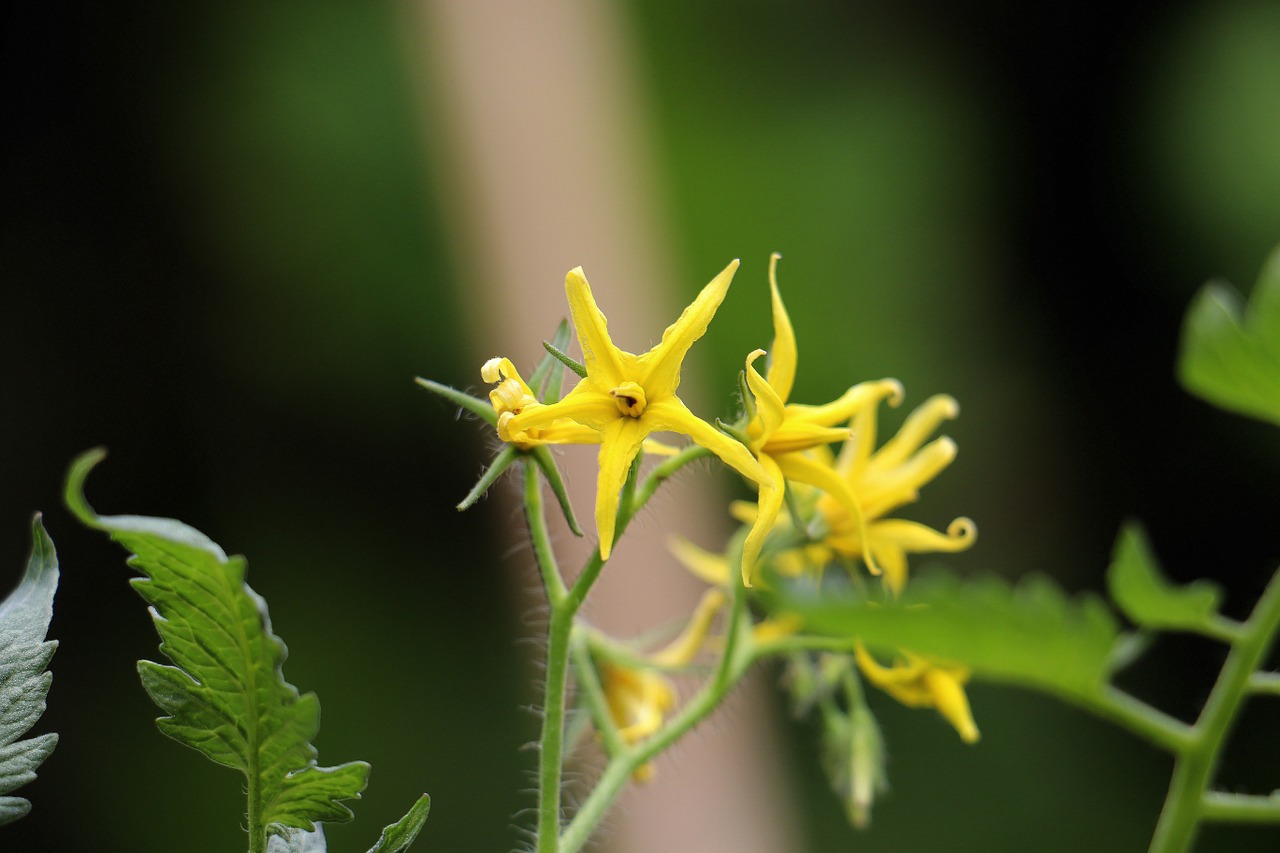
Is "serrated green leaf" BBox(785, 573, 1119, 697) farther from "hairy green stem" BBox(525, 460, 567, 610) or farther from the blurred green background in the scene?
the blurred green background

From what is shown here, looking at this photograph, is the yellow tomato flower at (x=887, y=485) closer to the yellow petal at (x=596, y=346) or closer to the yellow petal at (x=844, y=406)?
the yellow petal at (x=844, y=406)

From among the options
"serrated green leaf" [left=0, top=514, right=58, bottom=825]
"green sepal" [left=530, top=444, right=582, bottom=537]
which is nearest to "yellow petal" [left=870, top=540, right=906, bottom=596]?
"green sepal" [left=530, top=444, right=582, bottom=537]

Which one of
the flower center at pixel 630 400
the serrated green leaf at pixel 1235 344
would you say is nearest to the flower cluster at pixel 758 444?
the flower center at pixel 630 400

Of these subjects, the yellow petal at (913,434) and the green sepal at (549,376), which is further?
the yellow petal at (913,434)

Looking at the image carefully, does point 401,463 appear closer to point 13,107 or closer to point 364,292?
point 364,292

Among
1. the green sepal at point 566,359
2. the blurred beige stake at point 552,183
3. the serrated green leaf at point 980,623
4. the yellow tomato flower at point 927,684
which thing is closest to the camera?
the serrated green leaf at point 980,623

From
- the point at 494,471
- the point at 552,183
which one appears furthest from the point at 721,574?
the point at 552,183

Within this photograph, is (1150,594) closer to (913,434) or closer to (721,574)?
(913,434)
